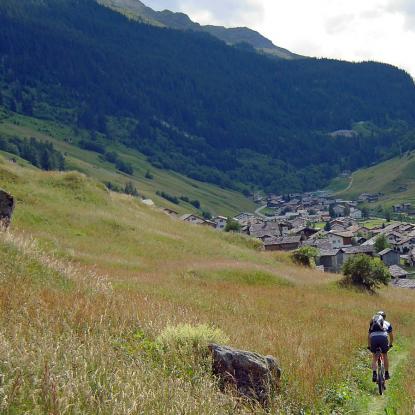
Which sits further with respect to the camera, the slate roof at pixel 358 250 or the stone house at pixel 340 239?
the stone house at pixel 340 239

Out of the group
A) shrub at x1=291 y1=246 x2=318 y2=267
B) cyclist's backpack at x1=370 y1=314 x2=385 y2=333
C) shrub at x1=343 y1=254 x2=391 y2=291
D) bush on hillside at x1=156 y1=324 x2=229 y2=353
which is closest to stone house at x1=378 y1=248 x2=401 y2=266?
shrub at x1=291 y1=246 x2=318 y2=267

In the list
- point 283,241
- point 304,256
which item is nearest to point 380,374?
point 304,256

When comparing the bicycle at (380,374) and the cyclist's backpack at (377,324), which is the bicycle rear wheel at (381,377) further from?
the cyclist's backpack at (377,324)

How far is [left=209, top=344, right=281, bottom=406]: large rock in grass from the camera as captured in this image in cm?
887

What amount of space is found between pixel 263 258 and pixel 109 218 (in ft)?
52.1

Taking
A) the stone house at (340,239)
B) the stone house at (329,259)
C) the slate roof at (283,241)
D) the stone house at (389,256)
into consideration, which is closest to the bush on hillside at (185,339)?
the slate roof at (283,241)

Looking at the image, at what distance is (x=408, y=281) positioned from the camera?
358 feet

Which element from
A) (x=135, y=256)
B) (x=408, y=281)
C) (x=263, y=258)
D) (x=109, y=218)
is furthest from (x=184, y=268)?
(x=408, y=281)

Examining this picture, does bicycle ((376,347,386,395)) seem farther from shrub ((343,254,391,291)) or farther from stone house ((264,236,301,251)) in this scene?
stone house ((264,236,301,251))

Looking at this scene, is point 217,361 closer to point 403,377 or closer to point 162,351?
point 162,351

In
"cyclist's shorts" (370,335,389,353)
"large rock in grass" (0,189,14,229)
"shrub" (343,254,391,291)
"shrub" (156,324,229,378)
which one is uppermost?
"shrub" (156,324,229,378)

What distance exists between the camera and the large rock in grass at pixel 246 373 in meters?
8.87

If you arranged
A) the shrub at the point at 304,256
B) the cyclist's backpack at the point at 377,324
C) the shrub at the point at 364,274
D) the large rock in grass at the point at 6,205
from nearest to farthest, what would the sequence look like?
the cyclist's backpack at the point at 377,324 → the large rock in grass at the point at 6,205 → the shrub at the point at 364,274 → the shrub at the point at 304,256

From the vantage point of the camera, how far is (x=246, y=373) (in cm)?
907
